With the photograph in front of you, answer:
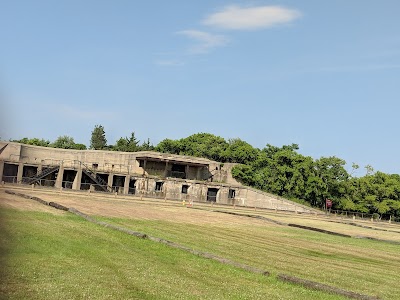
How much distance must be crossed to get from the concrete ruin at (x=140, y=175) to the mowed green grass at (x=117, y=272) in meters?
59.7

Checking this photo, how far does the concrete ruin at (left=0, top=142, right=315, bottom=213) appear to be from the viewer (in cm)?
8150

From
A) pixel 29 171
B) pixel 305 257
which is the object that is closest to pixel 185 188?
pixel 29 171

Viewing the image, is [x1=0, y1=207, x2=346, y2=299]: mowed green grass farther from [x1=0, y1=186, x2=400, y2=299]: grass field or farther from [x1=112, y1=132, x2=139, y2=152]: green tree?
[x1=112, y1=132, x2=139, y2=152]: green tree

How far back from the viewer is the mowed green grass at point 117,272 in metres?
11.6

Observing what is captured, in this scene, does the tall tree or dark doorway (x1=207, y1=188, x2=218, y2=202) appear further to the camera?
the tall tree

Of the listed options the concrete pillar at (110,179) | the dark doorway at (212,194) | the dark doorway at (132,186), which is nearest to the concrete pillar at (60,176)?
the concrete pillar at (110,179)

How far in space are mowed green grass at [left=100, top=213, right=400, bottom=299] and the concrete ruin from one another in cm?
5017

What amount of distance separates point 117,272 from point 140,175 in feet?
242

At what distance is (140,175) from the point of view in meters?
87.6

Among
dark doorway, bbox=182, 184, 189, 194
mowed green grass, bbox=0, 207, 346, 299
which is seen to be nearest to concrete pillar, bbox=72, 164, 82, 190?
dark doorway, bbox=182, 184, 189, 194

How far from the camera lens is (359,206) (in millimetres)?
93188

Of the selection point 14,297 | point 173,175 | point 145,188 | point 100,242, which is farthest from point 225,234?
point 173,175

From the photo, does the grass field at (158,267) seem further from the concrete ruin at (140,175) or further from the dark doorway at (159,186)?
the dark doorway at (159,186)

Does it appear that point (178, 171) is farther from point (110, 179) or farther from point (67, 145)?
point (67, 145)
